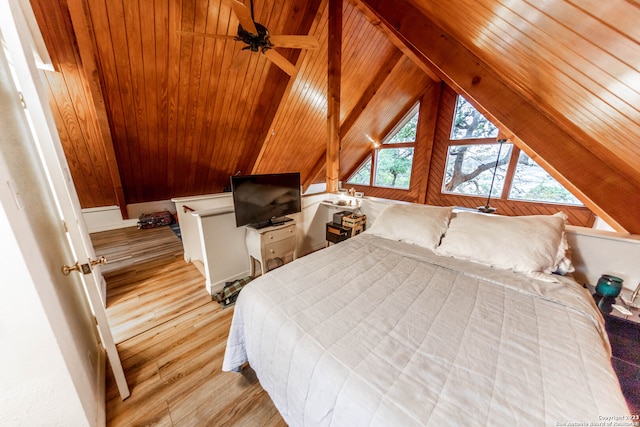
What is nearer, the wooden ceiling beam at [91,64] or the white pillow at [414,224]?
the white pillow at [414,224]

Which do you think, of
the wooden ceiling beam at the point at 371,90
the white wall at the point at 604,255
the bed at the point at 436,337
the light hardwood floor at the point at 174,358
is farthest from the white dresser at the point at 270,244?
the wooden ceiling beam at the point at 371,90

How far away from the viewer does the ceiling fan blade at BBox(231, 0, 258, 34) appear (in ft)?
4.73

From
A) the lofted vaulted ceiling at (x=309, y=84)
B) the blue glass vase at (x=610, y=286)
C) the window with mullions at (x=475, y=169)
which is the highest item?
the lofted vaulted ceiling at (x=309, y=84)

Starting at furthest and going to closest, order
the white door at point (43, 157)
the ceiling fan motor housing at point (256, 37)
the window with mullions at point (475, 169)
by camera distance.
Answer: the window with mullions at point (475, 169) → the ceiling fan motor housing at point (256, 37) → the white door at point (43, 157)

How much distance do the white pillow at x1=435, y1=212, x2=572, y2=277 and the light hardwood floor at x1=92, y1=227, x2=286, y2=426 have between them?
5.09ft

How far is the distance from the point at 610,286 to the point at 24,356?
9.42 feet

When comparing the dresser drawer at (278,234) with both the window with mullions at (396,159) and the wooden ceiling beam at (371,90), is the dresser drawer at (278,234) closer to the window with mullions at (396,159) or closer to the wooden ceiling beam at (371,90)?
the wooden ceiling beam at (371,90)

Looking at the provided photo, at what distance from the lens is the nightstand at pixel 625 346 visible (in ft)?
3.49

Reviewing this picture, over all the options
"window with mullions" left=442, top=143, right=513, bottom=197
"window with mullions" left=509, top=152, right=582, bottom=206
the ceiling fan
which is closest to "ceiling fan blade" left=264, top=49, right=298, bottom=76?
the ceiling fan

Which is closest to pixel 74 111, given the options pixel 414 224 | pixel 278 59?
pixel 278 59

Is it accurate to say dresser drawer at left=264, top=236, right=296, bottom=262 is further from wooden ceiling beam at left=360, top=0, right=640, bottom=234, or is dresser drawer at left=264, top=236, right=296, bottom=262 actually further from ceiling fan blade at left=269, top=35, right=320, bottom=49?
wooden ceiling beam at left=360, top=0, right=640, bottom=234

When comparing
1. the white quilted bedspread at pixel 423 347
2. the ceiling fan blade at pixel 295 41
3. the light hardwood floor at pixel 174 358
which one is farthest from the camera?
the ceiling fan blade at pixel 295 41

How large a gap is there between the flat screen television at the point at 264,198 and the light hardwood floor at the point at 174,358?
897mm

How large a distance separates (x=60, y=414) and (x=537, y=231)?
258 centimetres
